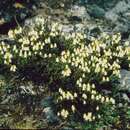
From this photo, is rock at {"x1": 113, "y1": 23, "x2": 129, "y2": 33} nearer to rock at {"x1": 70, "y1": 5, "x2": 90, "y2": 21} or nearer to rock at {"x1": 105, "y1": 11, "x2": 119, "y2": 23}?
rock at {"x1": 105, "y1": 11, "x2": 119, "y2": 23}

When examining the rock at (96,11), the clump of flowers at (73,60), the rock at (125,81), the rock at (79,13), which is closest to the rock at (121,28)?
the rock at (96,11)

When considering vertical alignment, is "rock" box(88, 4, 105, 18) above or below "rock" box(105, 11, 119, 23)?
above

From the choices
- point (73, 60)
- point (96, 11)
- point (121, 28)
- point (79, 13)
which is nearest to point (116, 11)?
point (96, 11)

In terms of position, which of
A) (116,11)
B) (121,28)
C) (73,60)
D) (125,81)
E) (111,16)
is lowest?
(125,81)

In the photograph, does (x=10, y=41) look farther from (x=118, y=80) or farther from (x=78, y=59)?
(x=118, y=80)

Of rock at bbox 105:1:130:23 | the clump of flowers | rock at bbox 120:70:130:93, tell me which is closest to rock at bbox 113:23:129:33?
rock at bbox 105:1:130:23

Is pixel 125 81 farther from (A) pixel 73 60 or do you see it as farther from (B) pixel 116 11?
(B) pixel 116 11
